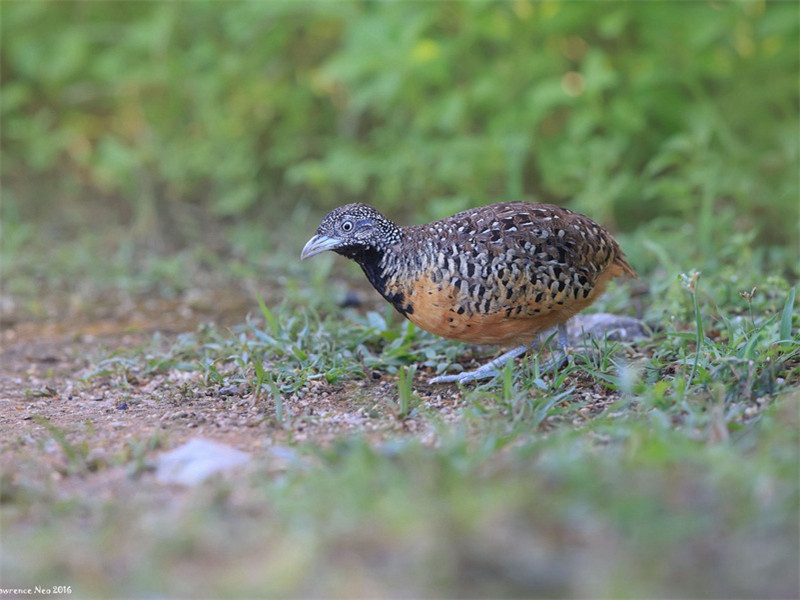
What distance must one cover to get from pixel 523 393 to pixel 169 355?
202cm

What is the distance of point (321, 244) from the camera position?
4.70m

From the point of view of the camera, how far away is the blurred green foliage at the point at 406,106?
6.84m

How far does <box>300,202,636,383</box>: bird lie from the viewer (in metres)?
4.39

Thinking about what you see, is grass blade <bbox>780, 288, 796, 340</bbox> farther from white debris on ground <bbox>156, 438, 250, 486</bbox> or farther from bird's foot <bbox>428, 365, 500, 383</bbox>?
white debris on ground <bbox>156, 438, 250, 486</bbox>

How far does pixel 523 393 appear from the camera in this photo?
396 cm

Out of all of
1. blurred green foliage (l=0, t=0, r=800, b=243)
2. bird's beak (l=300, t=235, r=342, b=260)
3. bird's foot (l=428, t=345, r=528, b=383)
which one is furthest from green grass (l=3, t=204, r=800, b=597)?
blurred green foliage (l=0, t=0, r=800, b=243)

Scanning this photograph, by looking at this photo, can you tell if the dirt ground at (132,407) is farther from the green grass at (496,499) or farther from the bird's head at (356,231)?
the bird's head at (356,231)

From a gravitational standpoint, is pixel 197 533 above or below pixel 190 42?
below

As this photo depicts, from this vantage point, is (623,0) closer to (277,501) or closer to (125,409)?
(125,409)

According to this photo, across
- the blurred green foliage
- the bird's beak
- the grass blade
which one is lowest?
the grass blade

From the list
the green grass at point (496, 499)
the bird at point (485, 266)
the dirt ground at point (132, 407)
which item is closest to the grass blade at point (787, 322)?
the green grass at point (496, 499)

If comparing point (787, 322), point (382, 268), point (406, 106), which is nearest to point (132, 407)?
point (382, 268)

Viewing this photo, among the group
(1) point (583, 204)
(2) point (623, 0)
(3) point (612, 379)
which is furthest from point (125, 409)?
(2) point (623, 0)

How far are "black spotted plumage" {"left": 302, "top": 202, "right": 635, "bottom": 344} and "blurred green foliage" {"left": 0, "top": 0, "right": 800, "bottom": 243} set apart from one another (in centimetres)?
199
